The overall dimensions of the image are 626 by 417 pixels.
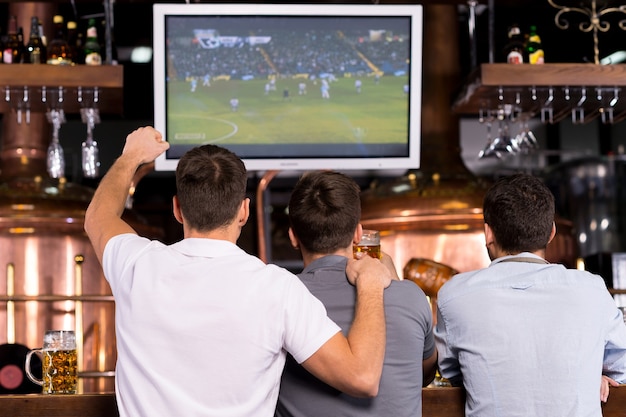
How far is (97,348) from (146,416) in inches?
112

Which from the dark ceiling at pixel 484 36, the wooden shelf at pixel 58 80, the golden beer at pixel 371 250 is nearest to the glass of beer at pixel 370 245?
the golden beer at pixel 371 250

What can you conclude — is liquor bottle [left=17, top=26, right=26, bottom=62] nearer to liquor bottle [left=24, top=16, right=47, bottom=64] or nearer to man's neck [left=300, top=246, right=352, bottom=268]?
liquor bottle [left=24, top=16, right=47, bottom=64]

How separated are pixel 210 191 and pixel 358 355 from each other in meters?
0.39

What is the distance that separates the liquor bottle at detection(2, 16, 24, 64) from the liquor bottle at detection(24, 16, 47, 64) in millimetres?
64

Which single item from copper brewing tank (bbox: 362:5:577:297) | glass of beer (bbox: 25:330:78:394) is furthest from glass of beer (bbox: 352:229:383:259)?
copper brewing tank (bbox: 362:5:577:297)

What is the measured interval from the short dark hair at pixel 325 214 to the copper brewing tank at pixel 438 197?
252 centimetres

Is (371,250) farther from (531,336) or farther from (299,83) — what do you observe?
(299,83)

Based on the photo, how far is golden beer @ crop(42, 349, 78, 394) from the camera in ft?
6.43

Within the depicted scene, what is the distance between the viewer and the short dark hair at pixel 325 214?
1.67m

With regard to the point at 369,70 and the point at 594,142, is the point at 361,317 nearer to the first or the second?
the point at 369,70

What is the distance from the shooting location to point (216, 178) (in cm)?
156

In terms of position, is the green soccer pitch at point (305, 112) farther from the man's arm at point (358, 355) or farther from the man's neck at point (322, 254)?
the man's arm at point (358, 355)

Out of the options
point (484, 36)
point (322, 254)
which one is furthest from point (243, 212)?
point (484, 36)

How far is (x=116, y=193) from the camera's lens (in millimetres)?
1685
